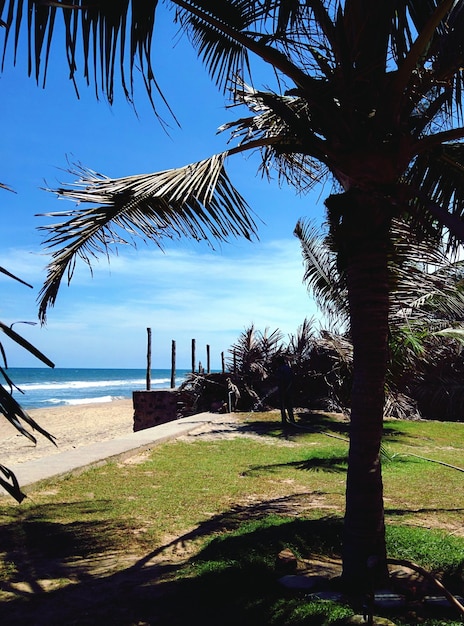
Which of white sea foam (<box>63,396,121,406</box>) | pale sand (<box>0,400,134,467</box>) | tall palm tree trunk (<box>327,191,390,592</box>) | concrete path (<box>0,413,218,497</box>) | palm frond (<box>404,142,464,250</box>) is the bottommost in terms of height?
white sea foam (<box>63,396,121,406</box>)

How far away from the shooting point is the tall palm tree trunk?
3789 millimetres

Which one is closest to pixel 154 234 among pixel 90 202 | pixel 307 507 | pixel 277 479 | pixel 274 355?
pixel 90 202

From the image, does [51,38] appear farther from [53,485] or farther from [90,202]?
[53,485]

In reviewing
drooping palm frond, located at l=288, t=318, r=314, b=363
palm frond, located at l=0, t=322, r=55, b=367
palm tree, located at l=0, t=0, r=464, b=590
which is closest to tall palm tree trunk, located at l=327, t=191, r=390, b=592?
palm tree, located at l=0, t=0, r=464, b=590

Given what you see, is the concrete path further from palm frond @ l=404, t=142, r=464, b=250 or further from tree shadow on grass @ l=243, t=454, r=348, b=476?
palm frond @ l=404, t=142, r=464, b=250

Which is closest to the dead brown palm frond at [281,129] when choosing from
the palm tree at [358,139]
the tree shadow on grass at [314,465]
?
the palm tree at [358,139]

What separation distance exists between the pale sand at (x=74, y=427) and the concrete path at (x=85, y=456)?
304 inches

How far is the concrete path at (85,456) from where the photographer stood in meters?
7.26

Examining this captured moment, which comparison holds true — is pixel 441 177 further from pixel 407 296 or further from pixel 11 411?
pixel 11 411

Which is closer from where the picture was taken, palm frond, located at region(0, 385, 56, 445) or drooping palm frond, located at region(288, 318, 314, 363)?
palm frond, located at region(0, 385, 56, 445)

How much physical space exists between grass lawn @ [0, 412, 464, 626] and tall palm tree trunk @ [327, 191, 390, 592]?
0.44 m

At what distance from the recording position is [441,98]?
13.4ft

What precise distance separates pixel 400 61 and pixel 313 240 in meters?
7.03

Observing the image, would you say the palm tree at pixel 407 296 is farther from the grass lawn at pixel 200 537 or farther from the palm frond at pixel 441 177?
the grass lawn at pixel 200 537
